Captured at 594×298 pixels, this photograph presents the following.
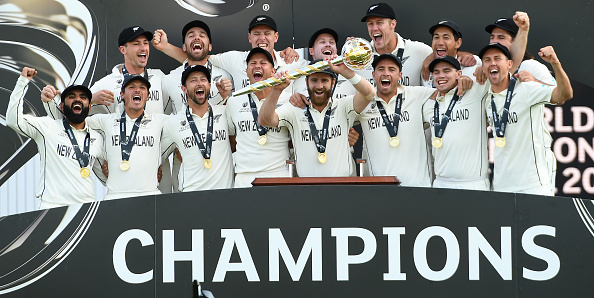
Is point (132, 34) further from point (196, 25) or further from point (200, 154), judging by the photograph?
point (200, 154)

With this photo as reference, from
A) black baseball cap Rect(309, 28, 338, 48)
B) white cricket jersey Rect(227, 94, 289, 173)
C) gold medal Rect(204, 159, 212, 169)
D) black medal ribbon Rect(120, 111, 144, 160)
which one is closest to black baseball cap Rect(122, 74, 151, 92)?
black medal ribbon Rect(120, 111, 144, 160)

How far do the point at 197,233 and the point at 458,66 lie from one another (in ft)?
9.52

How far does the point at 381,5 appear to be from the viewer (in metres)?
8.98

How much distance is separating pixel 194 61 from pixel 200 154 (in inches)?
46.5

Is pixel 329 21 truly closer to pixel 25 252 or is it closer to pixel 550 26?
pixel 550 26

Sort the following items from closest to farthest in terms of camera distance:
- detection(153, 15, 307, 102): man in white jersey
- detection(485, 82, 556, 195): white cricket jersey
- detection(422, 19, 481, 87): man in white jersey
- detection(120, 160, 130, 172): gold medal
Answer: detection(485, 82, 556, 195): white cricket jersey < detection(120, 160, 130, 172): gold medal < detection(422, 19, 481, 87): man in white jersey < detection(153, 15, 307, 102): man in white jersey

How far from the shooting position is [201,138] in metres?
8.57

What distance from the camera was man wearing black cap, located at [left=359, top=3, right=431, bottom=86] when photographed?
8.95 metres

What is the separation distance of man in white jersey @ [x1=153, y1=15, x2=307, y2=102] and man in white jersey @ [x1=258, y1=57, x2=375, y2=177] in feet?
2.35

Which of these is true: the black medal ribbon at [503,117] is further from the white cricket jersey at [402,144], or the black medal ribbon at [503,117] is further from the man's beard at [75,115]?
the man's beard at [75,115]

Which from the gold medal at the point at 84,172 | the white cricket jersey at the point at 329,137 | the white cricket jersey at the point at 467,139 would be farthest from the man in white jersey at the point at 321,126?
the gold medal at the point at 84,172

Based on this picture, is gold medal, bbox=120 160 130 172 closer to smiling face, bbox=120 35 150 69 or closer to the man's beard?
the man's beard

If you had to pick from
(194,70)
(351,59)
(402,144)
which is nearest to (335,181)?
(351,59)

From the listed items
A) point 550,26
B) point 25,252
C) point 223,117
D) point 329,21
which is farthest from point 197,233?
point 550,26
